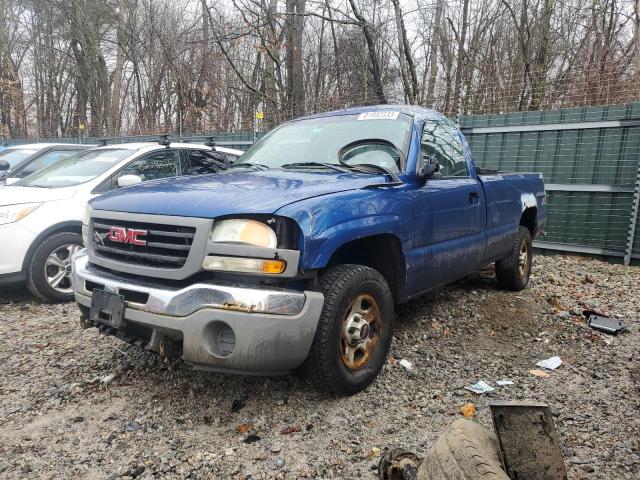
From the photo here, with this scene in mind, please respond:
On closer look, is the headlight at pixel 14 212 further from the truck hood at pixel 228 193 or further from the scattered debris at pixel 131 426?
the scattered debris at pixel 131 426

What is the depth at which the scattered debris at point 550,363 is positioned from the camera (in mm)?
3510

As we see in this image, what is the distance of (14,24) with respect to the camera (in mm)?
24984

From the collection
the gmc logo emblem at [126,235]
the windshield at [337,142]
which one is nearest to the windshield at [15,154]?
the windshield at [337,142]

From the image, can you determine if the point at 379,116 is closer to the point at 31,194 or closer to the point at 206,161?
the point at 206,161

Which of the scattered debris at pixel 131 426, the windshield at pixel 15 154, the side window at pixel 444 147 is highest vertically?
the side window at pixel 444 147

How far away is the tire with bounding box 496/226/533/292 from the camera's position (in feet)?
16.9

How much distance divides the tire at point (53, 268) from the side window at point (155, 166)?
0.87 metres

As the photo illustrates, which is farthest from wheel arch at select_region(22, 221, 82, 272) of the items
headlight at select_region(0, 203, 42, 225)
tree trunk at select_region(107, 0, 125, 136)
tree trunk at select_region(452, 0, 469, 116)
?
tree trunk at select_region(107, 0, 125, 136)

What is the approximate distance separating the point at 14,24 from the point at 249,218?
29377 mm

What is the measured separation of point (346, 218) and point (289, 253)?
472 millimetres

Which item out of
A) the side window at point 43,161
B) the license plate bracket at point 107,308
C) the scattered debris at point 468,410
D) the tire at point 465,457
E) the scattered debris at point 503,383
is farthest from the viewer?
the side window at point 43,161

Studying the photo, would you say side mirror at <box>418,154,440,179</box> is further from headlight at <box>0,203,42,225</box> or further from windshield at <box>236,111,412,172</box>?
headlight at <box>0,203,42,225</box>

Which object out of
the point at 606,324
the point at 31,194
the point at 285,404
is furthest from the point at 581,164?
the point at 31,194

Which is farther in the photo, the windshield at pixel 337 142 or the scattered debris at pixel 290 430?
the windshield at pixel 337 142
